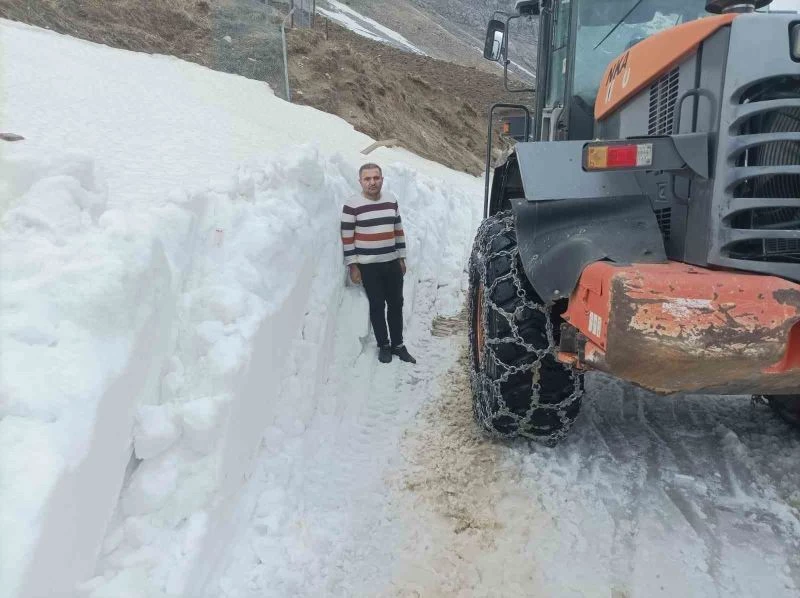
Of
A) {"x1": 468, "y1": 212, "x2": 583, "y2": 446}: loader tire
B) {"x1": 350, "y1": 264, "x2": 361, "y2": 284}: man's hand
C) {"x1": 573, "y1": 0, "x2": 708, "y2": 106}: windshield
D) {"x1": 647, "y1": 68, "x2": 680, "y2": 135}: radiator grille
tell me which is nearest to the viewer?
{"x1": 647, "y1": 68, "x2": 680, "y2": 135}: radiator grille

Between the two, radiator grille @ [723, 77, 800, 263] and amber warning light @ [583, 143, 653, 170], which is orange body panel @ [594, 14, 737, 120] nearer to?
radiator grille @ [723, 77, 800, 263]

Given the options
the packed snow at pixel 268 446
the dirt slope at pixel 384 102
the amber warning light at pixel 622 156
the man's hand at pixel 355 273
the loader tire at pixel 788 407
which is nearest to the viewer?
the packed snow at pixel 268 446

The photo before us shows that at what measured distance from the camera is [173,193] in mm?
3406

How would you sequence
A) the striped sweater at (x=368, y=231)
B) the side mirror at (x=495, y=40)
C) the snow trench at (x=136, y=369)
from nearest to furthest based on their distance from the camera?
the snow trench at (x=136, y=369) → the striped sweater at (x=368, y=231) → the side mirror at (x=495, y=40)

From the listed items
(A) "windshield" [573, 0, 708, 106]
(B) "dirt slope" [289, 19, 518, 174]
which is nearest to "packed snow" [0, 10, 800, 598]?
(A) "windshield" [573, 0, 708, 106]

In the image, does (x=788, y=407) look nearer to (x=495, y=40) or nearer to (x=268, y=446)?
(x=268, y=446)

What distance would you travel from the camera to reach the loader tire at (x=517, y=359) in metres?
2.92

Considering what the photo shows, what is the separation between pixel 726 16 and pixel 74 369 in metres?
2.56

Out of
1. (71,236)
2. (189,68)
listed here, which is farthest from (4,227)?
(189,68)

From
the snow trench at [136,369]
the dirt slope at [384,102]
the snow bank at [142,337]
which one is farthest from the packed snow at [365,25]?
the snow trench at [136,369]

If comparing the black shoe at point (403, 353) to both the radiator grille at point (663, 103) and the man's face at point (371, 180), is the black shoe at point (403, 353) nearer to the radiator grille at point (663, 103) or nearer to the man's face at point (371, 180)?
the man's face at point (371, 180)

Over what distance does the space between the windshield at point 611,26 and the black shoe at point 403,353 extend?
6.56 feet

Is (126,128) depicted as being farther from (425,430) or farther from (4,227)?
(425,430)

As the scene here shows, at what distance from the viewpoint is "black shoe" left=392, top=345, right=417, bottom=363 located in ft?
14.8
